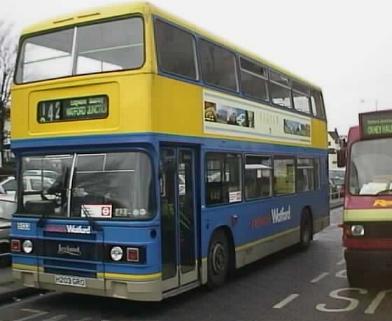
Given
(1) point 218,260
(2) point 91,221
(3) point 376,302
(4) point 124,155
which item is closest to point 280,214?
(1) point 218,260

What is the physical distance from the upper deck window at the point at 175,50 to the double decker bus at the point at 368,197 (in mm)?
2859

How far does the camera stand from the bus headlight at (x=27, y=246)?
7.91 metres

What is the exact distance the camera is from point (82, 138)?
7609 millimetres

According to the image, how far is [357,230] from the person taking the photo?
848cm

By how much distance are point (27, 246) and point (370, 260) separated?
4746 mm

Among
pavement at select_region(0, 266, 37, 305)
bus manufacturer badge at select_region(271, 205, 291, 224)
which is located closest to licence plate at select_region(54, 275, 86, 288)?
pavement at select_region(0, 266, 37, 305)

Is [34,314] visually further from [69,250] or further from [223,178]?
[223,178]

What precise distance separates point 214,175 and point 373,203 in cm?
238

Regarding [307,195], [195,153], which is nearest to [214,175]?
[195,153]

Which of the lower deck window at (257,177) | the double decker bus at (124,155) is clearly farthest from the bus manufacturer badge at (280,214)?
the double decker bus at (124,155)

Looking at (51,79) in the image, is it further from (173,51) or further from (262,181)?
(262,181)

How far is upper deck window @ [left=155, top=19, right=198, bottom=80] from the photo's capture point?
25.2ft

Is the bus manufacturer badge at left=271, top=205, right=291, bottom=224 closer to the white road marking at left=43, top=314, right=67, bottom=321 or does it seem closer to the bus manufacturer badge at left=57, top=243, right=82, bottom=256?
the bus manufacturer badge at left=57, top=243, right=82, bottom=256

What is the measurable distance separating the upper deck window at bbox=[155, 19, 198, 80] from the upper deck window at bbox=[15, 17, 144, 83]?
32 centimetres
